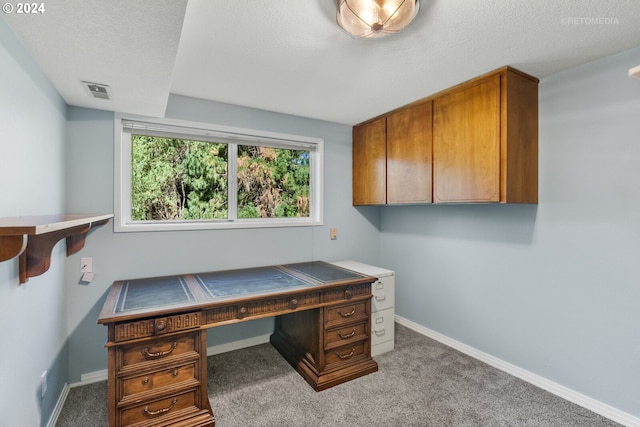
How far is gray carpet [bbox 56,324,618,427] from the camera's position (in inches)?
74.5

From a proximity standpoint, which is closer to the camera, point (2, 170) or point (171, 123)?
point (2, 170)

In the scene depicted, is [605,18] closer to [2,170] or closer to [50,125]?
[2,170]

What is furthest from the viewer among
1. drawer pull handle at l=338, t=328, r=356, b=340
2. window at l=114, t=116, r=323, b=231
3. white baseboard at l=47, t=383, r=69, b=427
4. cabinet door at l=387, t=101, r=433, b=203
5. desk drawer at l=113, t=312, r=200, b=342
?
cabinet door at l=387, t=101, r=433, b=203

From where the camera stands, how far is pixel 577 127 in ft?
6.78

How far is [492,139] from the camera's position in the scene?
2.13 meters

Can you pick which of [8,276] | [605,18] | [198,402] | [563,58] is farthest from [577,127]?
[8,276]

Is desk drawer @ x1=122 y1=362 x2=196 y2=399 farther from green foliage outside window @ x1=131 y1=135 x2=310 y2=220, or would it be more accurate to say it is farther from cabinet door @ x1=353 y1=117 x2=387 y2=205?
cabinet door @ x1=353 y1=117 x2=387 y2=205

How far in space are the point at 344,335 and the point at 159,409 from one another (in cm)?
129

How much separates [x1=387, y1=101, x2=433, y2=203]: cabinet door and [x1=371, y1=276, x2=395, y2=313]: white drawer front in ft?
2.55

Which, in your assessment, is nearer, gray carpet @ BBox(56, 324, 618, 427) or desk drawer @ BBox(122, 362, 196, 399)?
desk drawer @ BBox(122, 362, 196, 399)

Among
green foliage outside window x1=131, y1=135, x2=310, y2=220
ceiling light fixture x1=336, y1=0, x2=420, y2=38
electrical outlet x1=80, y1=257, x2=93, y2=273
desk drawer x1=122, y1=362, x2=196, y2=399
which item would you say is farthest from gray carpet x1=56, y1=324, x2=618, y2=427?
ceiling light fixture x1=336, y1=0, x2=420, y2=38

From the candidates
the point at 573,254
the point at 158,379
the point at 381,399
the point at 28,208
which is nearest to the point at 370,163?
the point at 573,254

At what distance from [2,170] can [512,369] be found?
10.9 feet

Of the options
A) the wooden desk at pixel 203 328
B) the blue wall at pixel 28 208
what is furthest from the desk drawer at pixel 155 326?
the blue wall at pixel 28 208
